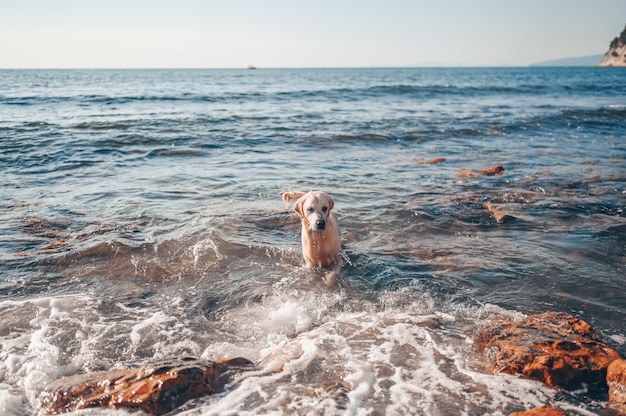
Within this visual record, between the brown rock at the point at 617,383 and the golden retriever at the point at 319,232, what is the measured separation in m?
3.53

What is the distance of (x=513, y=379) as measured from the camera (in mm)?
4246

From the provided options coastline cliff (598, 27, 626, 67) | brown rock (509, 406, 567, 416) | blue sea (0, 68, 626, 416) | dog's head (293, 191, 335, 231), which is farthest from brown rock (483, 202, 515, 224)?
coastline cliff (598, 27, 626, 67)

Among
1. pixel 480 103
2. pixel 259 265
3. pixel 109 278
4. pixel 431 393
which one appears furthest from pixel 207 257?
pixel 480 103

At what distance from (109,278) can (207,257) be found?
1.47 meters

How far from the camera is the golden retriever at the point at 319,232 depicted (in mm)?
6734

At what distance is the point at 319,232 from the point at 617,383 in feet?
13.2

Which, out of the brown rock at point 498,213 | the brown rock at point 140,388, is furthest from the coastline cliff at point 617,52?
the brown rock at point 140,388

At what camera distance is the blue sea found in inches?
172

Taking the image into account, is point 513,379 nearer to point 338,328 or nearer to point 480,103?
point 338,328

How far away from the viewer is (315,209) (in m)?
6.74

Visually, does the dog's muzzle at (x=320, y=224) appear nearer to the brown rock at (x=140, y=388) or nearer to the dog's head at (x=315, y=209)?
the dog's head at (x=315, y=209)

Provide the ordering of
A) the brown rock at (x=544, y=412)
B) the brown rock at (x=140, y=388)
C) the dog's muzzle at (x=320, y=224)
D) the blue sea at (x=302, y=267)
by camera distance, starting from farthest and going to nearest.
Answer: the dog's muzzle at (x=320, y=224) → the blue sea at (x=302, y=267) → the brown rock at (x=140, y=388) → the brown rock at (x=544, y=412)

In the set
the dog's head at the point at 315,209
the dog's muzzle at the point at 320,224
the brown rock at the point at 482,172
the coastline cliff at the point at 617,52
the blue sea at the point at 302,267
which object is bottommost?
the blue sea at the point at 302,267

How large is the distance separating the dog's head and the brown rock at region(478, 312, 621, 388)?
2571mm
